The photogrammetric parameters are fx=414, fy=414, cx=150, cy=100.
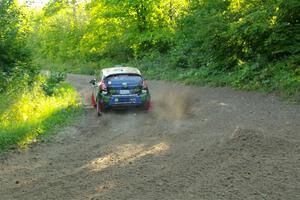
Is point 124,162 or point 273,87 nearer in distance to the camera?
point 124,162

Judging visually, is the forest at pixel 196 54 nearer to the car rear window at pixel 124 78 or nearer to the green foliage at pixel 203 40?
the green foliage at pixel 203 40

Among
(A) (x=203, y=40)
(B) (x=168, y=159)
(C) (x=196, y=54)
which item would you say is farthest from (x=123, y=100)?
(C) (x=196, y=54)

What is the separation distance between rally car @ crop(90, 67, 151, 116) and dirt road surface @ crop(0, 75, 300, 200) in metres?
0.83

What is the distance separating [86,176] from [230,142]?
→ 3.30m

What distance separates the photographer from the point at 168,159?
8.52 m

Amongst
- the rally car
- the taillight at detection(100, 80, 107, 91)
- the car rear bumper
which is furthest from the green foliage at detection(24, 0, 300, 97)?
the taillight at detection(100, 80, 107, 91)

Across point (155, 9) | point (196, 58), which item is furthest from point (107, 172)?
point (155, 9)

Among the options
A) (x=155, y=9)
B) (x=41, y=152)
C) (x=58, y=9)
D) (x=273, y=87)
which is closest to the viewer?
(x=41, y=152)

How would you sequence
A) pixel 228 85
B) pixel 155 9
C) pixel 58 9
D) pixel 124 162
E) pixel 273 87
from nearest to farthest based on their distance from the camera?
pixel 124 162 → pixel 273 87 → pixel 228 85 → pixel 155 9 → pixel 58 9

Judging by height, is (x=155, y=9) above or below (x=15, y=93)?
above

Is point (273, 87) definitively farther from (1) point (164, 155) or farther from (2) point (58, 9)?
(2) point (58, 9)

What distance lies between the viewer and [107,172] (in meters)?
7.88

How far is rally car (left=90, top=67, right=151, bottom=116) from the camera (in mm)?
14664

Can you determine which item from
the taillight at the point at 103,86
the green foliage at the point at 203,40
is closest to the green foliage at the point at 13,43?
the green foliage at the point at 203,40
